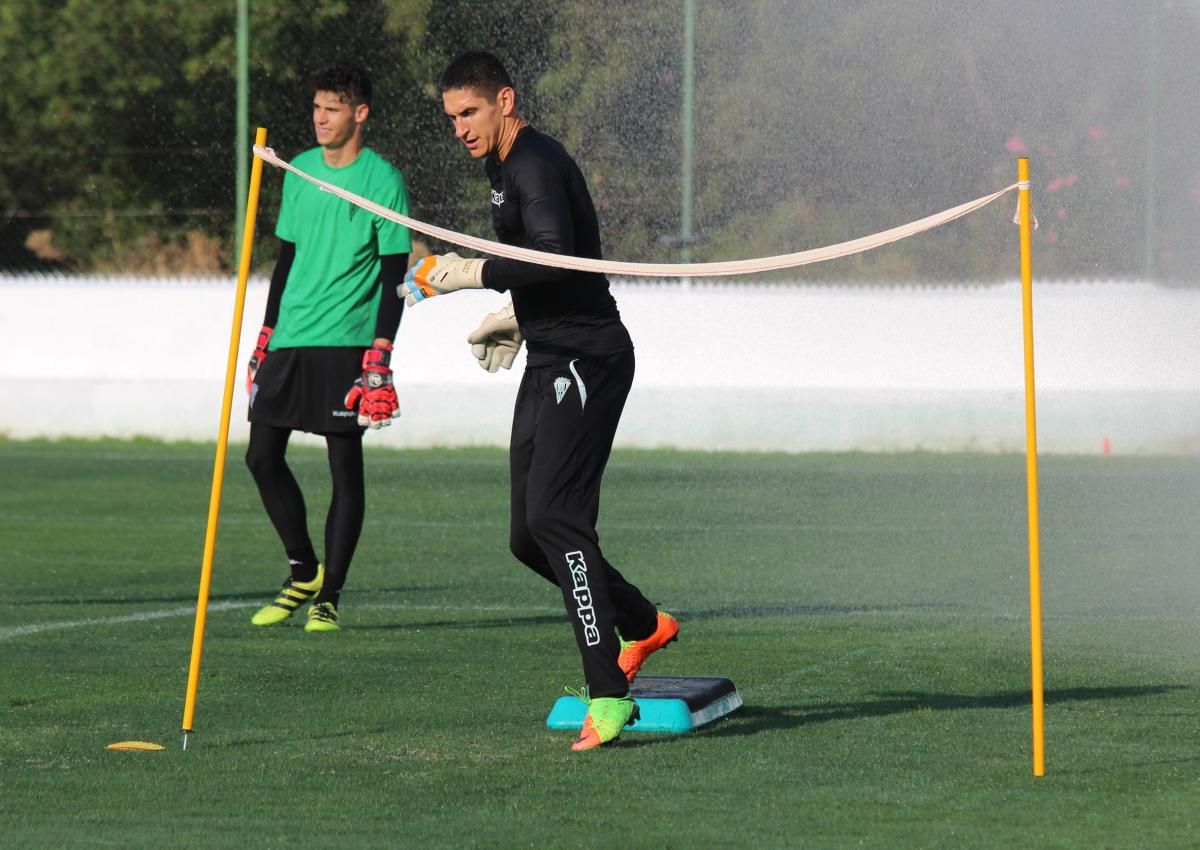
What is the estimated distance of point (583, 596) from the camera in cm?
635

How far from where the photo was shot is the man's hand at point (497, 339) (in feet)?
22.9

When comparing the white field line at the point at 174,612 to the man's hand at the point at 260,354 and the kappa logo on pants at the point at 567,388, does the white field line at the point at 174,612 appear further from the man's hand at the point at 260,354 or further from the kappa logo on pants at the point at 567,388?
the kappa logo on pants at the point at 567,388

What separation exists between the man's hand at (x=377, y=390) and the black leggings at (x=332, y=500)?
0.32 m

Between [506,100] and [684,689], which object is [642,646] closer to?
[684,689]

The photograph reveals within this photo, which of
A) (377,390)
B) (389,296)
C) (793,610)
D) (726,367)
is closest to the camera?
(377,390)

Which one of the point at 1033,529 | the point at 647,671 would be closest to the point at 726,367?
the point at 647,671

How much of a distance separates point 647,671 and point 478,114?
262 centimetres

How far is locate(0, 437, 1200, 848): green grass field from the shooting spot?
17.8 feet

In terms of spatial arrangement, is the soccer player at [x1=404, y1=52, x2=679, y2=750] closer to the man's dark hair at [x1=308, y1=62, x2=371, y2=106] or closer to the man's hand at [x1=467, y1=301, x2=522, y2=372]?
the man's hand at [x1=467, y1=301, x2=522, y2=372]

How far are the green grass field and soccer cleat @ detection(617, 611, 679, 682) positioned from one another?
0.34 m

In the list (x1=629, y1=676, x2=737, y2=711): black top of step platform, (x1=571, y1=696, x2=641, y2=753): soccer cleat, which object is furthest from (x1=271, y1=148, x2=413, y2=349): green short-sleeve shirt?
(x1=571, y1=696, x2=641, y2=753): soccer cleat

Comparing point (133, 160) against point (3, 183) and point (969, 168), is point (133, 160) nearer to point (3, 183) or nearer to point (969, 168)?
point (3, 183)

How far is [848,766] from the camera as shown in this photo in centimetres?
607

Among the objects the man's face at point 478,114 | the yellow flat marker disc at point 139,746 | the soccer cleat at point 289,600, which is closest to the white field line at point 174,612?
the soccer cleat at point 289,600
